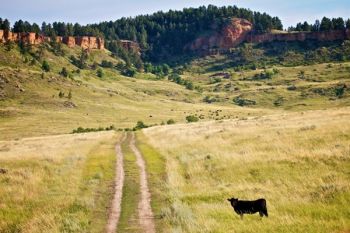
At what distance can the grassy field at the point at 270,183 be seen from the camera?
44.0ft

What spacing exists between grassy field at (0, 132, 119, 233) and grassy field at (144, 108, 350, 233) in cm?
328

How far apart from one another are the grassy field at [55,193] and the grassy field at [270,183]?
3.28m

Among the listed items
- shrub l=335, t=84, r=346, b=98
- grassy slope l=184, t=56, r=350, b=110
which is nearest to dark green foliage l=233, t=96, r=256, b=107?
grassy slope l=184, t=56, r=350, b=110

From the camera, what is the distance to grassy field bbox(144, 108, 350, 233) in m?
13.4

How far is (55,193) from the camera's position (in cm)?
2061

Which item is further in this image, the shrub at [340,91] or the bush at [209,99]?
the bush at [209,99]

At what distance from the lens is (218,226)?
13375mm

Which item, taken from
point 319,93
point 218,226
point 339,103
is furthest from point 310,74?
point 218,226

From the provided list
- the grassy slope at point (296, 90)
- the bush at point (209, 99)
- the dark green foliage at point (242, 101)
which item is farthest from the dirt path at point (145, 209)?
the bush at point (209, 99)

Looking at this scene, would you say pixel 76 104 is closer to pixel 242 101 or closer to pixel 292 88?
pixel 242 101

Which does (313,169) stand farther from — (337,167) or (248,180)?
(248,180)

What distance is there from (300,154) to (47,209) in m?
13.6

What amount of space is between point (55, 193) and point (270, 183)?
34.8 feet

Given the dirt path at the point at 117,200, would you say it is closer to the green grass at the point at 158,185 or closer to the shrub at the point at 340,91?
the green grass at the point at 158,185
